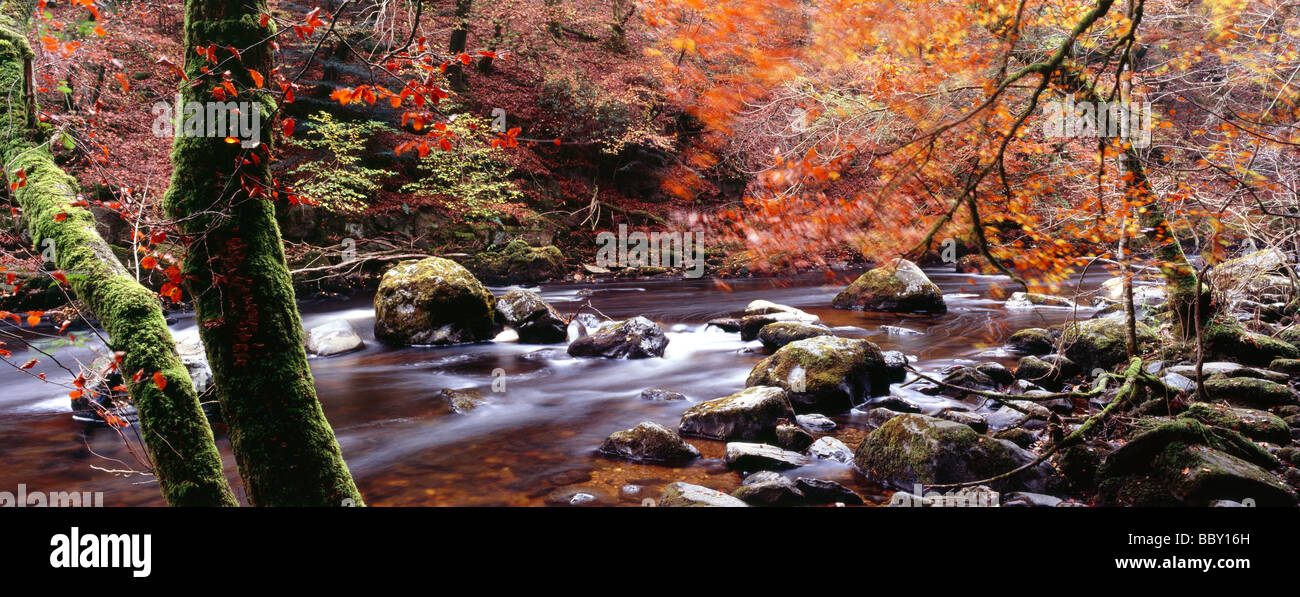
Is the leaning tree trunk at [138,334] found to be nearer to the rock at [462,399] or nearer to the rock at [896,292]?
the rock at [462,399]

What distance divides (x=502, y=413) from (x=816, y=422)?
141 inches

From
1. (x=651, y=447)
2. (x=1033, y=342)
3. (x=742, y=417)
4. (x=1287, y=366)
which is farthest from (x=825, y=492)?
(x=1033, y=342)

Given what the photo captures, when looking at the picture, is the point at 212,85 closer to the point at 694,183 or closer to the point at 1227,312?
the point at 1227,312

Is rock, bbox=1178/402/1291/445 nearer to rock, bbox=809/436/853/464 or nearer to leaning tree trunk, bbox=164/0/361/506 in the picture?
rock, bbox=809/436/853/464

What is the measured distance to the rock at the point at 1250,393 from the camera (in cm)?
567

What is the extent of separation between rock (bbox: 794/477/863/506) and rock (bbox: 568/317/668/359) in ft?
16.8

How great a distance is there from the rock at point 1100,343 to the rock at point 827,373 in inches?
97.6

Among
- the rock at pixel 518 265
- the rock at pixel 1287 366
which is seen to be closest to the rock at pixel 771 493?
the rock at pixel 1287 366

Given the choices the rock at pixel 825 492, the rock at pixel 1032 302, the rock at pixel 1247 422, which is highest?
the rock at pixel 1032 302

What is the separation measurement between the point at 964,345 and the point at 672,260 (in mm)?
9309

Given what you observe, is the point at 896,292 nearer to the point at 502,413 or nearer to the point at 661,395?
the point at 661,395

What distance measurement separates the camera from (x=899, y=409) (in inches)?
274

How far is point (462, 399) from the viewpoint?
7586 millimetres
